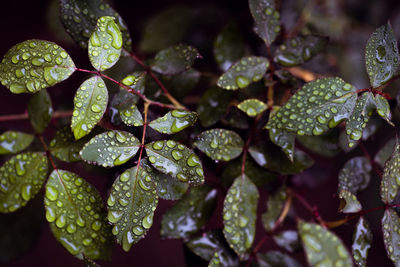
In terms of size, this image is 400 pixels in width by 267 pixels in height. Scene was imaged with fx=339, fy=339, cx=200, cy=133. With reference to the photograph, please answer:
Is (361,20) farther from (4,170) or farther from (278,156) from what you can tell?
(4,170)

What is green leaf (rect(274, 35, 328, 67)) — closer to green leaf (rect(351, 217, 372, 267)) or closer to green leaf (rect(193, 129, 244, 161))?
green leaf (rect(193, 129, 244, 161))

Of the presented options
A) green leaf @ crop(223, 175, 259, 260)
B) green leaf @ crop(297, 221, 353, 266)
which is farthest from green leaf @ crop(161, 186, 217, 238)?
green leaf @ crop(297, 221, 353, 266)

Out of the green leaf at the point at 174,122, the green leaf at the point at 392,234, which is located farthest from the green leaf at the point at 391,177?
the green leaf at the point at 174,122

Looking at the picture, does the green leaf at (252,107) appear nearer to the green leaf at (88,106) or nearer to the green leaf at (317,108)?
the green leaf at (317,108)

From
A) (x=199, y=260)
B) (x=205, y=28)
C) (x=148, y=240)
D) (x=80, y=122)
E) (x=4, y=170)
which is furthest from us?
(x=148, y=240)

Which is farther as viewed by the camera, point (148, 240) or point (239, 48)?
point (148, 240)

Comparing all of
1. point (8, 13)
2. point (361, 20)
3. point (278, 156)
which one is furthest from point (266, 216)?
point (8, 13)

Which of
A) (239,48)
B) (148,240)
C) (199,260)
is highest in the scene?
(239,48)

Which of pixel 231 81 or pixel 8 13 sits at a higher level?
pixel 231 81
